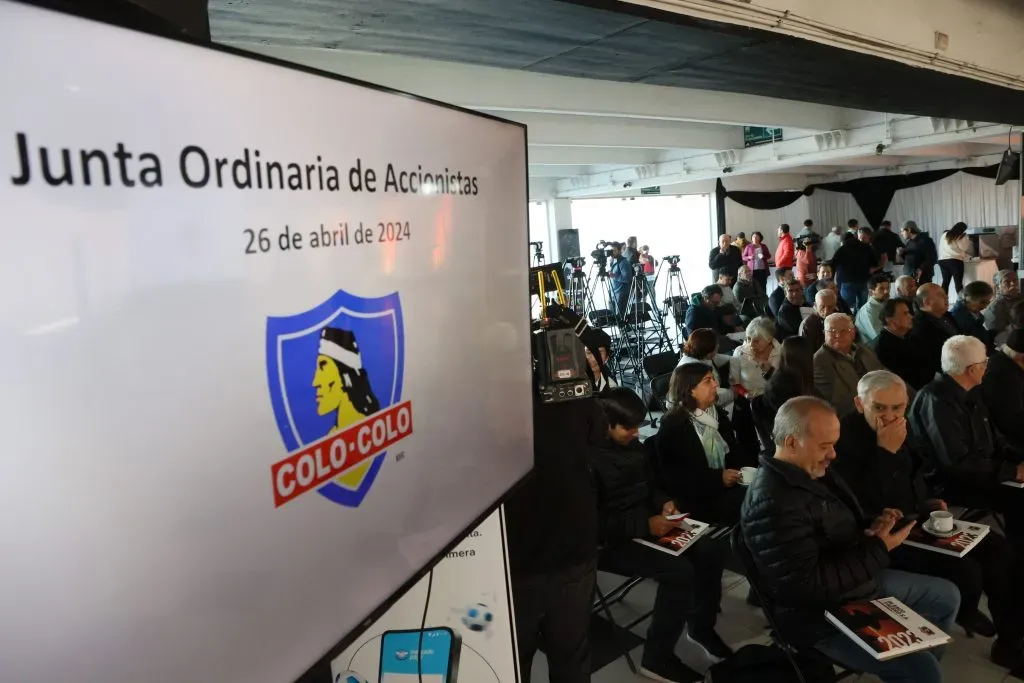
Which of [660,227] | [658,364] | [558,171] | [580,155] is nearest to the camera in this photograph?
[658,364]

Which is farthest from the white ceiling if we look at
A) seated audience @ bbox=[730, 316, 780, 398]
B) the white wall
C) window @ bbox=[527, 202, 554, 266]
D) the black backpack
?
the black backpack

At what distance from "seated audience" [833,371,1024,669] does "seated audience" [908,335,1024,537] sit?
1.15 ft

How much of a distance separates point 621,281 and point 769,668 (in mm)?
6041

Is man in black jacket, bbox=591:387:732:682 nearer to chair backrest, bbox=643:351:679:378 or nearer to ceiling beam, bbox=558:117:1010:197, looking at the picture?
chair backrest, bbox=643:351:679:378

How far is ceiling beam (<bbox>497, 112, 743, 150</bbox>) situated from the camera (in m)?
6.30

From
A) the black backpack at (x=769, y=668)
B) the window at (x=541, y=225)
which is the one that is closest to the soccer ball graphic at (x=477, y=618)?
the black backpack at (x=769, y=668)

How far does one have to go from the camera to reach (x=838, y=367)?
11.6 ft

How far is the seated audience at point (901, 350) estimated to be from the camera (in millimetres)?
4062

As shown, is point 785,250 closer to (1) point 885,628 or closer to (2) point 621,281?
(2) point 621,281

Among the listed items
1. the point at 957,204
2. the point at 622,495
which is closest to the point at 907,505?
the point at 622,495

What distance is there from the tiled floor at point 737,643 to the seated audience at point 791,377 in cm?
85

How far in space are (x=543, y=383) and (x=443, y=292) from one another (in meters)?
0.56

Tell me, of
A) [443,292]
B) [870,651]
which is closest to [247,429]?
[443,292]

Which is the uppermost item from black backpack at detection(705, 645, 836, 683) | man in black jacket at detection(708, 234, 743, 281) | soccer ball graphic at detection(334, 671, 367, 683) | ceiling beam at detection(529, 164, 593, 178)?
ceiling beam at detection(529, 164, 593, 178)
